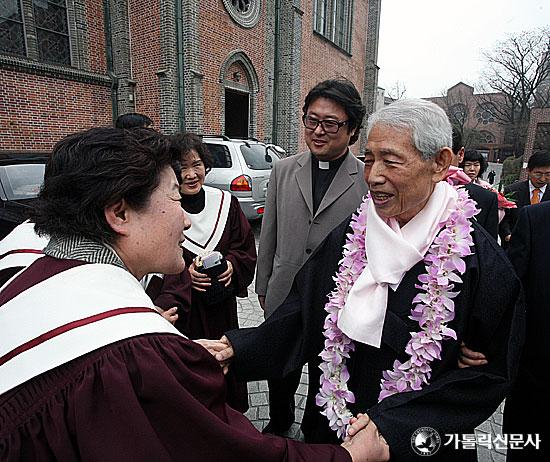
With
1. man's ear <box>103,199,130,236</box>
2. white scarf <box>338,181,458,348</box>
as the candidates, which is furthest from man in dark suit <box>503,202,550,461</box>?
man's ear <box>103,199,130,236</box>

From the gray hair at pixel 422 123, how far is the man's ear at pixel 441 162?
2 centimetres

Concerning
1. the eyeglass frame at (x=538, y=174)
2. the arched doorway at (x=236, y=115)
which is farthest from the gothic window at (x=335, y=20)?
the eyeglass frame at (x=538, y=174)

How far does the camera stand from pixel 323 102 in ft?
7.66

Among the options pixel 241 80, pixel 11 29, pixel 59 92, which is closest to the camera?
pixel 11 29

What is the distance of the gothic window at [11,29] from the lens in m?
9.44

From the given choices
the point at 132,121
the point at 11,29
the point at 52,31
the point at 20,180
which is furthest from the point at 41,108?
the point at 132,121

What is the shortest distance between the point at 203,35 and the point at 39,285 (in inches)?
486

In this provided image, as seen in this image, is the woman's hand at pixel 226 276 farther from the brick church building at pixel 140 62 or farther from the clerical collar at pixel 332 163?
the brick church building at pixel 140 62

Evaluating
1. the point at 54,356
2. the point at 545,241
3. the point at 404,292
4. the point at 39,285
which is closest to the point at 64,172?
the point at 39,285

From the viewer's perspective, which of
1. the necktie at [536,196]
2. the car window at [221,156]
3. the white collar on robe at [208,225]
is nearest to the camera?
the white collar on robe at [208,225]

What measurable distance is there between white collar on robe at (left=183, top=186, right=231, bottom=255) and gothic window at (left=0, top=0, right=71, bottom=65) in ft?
33.4

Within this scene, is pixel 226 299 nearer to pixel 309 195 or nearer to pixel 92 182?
pixel 309 195

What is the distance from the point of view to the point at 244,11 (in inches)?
523

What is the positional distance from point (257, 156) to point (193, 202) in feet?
19.1
